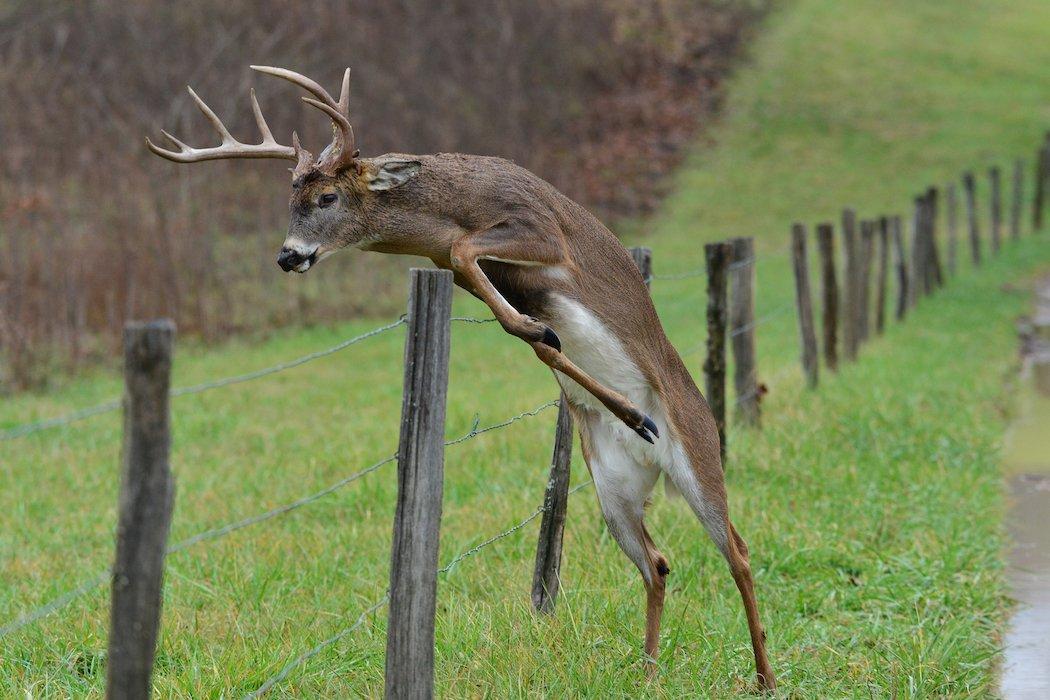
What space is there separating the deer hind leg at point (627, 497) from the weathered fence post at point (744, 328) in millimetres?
3496

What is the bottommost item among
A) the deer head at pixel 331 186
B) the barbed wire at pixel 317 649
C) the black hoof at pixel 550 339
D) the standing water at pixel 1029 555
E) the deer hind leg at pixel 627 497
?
the standing water at pixel 1029 555

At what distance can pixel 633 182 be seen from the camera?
25.9m

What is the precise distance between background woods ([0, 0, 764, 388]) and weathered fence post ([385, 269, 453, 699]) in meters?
9.10

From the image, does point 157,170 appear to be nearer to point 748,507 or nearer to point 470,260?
point 748,507

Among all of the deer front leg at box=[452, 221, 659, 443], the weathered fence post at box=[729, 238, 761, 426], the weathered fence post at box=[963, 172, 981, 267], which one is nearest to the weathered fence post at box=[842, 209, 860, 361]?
the weathered fence post at box=[729, 238, 761, 426]

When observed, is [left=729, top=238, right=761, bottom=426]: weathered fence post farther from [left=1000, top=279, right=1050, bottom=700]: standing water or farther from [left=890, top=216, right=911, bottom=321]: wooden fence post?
[left=890, top=216, right=911, bottom=321]: wooden fence post

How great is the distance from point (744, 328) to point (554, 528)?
3.28m

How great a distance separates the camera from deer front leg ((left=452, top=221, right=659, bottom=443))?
3.45m

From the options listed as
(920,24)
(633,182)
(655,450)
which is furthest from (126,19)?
(920,24)

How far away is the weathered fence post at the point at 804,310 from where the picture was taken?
9039 millimetres

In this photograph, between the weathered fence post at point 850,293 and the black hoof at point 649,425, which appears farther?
the weathered fence post at point 850,293

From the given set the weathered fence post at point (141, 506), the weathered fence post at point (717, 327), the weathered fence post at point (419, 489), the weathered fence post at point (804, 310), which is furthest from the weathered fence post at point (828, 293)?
the weathered fence post at point (141, 506)

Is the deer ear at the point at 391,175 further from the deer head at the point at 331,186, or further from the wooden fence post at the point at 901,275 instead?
the wooden fence post at the point at 901,275

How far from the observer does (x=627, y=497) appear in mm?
4207
